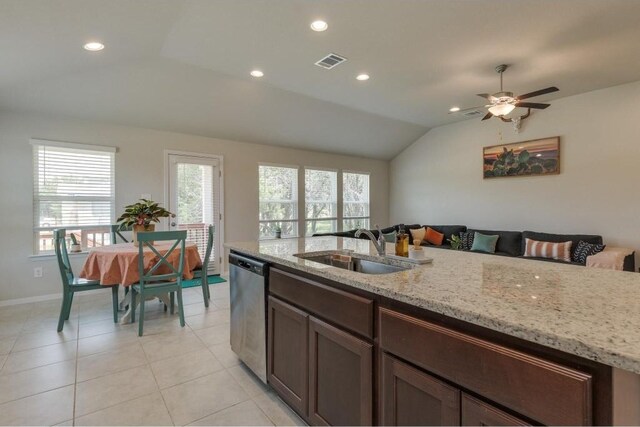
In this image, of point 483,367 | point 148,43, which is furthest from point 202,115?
point 483,367

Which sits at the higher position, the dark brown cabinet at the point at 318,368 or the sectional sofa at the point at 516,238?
the sectional sofa at the point at 516,238

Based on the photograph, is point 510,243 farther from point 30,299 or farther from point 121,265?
point 30,299

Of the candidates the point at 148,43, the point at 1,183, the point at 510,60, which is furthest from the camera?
the point at 1,183

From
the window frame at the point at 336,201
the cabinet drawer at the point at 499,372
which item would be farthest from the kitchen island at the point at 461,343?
the window frame at the point at 336,201

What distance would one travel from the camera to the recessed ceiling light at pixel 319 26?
109 inches

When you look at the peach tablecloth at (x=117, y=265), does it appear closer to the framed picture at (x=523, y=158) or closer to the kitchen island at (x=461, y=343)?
the kitchen island at (x=461, y=343)

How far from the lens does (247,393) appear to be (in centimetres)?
208

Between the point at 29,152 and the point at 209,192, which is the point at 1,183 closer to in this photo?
the point at 29,152

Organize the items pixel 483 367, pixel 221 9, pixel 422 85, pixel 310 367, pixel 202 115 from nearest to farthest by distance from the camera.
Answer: pixel 483 367 < pixel 310 367 < pixel 221 9 < pixel 422 85 < pixel 202 115

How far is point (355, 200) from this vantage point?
7406 millimetres

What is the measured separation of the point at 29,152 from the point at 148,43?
227 cm

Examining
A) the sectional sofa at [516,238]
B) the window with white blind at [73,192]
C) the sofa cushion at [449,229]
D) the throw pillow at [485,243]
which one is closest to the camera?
the window with white blind at [73,192]

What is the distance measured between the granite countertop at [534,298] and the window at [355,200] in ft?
18.0

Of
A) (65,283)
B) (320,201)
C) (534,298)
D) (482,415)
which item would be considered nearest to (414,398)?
(482,415)
